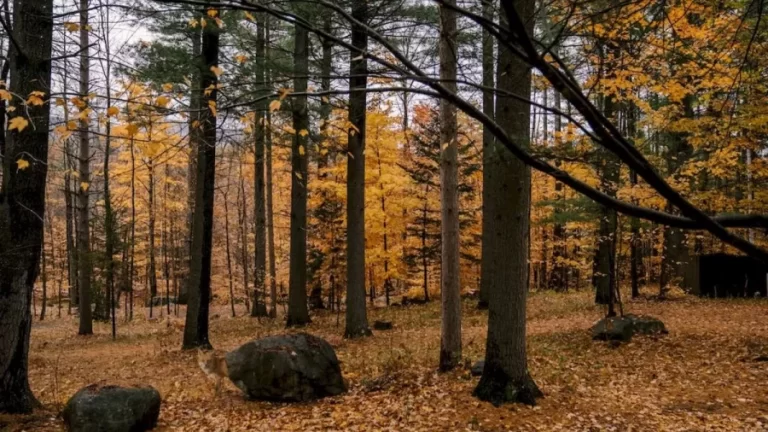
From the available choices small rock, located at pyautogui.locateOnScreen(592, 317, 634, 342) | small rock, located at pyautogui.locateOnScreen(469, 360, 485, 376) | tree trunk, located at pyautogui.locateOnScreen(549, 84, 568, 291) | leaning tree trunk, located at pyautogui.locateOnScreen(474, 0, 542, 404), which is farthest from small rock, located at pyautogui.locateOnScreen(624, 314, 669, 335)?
tree trunk, located at pyautogui.locateOnScreen(549, 84, 568, 291)

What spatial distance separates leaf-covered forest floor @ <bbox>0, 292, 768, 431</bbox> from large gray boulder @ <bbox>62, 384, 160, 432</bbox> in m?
0.36

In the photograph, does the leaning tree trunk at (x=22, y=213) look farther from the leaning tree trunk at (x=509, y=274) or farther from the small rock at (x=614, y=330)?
the small rock at (x=614, y=330)

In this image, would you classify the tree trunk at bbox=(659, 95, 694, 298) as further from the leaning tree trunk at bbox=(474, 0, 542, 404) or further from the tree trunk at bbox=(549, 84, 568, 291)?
the leaning tree trunk at bbox=(474, 0, 542, 404)

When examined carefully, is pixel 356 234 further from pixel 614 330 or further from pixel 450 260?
pixel 614 330

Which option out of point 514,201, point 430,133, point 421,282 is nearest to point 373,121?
point 430,133

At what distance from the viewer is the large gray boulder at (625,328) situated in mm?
9000

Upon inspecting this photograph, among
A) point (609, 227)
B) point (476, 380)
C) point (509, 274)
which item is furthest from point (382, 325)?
point (509, 274)

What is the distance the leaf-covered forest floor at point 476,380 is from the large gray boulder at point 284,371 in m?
0.20

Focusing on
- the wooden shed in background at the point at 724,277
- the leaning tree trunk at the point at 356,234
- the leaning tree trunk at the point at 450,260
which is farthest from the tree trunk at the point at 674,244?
the leaning tree trunk at the point at 450,260

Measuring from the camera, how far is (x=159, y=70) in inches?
368

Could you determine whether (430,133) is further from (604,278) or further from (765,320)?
(765,320)

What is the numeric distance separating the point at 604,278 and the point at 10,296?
1259 cm

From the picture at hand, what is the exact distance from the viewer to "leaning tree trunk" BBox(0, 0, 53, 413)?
18.6 feet

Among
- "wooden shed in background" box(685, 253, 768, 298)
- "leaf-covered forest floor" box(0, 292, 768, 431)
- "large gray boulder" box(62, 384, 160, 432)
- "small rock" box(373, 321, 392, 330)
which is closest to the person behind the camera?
"large gray boulder" box(62, 384, 160, 432)
